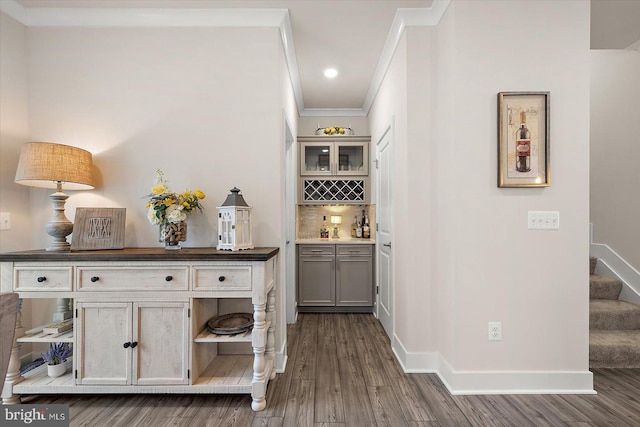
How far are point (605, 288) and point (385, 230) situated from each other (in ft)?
7.06

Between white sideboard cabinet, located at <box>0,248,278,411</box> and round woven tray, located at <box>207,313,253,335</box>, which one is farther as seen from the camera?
round woven tray, located at <box>207,313,253,335</box>

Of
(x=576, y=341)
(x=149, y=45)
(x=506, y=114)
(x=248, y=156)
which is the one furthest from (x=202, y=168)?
(x=576, y=341)

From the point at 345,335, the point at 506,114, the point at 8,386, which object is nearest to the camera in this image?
the point at 8,386

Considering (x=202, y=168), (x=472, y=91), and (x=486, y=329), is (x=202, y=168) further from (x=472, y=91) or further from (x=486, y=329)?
(x=486, y=329)

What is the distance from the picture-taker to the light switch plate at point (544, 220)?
2342 millimetres

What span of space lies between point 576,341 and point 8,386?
3712 millimetres

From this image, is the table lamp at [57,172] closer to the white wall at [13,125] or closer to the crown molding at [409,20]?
the white wall at [13,125]

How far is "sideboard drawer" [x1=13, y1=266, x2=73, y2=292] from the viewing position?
2137 mm

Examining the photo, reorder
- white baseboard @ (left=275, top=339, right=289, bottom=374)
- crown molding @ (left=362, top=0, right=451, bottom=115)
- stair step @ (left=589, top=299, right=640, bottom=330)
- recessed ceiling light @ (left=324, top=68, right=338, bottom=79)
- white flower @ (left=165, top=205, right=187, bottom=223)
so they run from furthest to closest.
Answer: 1. recessed ceiling light @ (left=324, top=68, right=338, bottom=79)
2. stair step @ (left=589, top=299, right=640, bottom=330)
3. white baseboard @ (left=275, top=339, right=289, bottom=374)
4. crown molding @ (left=362, top=0, right=451, bottom=115)
5. white flower @ (left=165, top=205, right=187, bottom=223)

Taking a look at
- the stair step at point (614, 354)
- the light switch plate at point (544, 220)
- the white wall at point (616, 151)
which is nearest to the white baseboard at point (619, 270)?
the white wall at point (616, 151)

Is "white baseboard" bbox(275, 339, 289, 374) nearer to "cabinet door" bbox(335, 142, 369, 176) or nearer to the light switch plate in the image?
the light switch plate

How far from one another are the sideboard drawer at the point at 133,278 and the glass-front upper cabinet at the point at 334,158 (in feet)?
9.08

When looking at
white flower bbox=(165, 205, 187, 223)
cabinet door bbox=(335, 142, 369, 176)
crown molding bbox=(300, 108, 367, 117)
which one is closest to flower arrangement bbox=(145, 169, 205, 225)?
white flower bbox=(165, 205, 187, 223)

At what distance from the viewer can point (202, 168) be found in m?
2.70
